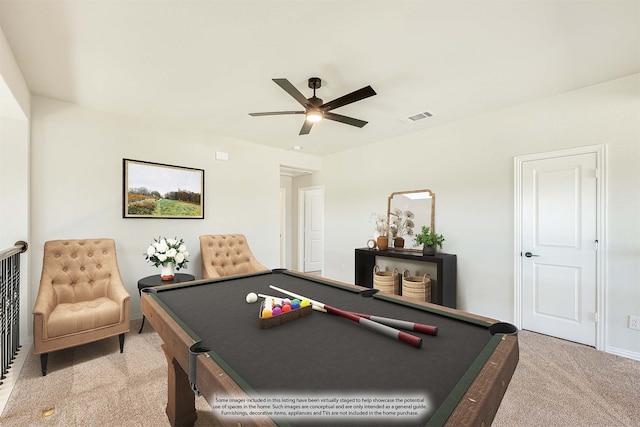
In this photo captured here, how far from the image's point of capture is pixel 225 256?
3865 millimetres

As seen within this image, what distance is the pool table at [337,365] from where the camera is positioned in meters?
0.74

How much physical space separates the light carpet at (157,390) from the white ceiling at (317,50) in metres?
2.52

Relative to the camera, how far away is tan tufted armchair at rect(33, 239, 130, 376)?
225 cm

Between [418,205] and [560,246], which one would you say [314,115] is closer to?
[418,205]

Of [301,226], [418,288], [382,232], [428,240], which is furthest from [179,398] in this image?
[301,226]

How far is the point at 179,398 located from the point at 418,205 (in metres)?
3.53

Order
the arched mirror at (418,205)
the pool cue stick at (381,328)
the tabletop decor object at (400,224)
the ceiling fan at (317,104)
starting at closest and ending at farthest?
the pool cue stick at (381,328) < the ceiling fan at (317,104) < the arched mirror at (418,205) < the tabletop decor object at (400,224)

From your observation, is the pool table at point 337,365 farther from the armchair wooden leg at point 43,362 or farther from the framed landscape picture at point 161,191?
the framed landscape picture at point 161,191

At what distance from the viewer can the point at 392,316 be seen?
1.46m

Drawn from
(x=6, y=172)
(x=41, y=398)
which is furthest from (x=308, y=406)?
(x=6, y=172)

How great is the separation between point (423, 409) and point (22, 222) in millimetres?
3695

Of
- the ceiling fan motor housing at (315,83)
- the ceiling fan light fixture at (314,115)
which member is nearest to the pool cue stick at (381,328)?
the ceiling fan light fixture at (314,115)

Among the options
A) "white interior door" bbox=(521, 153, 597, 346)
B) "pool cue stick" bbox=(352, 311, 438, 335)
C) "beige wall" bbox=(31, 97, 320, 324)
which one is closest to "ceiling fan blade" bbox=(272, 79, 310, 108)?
"pool cue stick" bbox=(352, 311, 438, 335)

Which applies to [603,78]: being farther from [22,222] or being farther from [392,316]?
[22,222]
